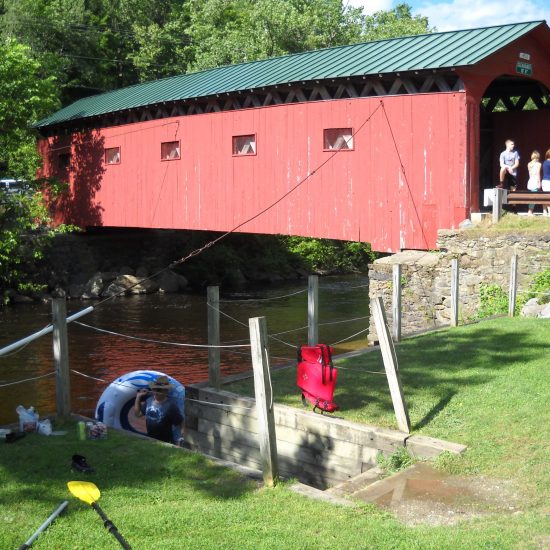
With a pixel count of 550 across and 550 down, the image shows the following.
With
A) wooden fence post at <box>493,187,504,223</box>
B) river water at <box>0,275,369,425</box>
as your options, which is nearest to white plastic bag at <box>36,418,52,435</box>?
river water at <box>0,275,369,425</box>

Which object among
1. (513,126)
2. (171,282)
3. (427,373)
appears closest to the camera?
(427,373)

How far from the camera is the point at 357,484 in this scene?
608 centimetres

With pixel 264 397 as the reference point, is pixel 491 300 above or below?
below

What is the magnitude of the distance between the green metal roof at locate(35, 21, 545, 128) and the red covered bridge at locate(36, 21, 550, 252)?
5cm

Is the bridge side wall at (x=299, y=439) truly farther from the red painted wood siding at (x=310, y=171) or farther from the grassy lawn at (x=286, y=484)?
the red painted wood siding at (x=310, y=171)

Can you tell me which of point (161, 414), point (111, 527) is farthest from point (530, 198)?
point (111, 527)

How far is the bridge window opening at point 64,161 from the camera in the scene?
2473cm

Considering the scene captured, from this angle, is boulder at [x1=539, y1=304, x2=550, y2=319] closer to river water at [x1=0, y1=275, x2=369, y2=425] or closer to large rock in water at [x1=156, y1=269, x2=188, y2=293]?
river water at [x1=0, y1=275, x2=369, y2=425]

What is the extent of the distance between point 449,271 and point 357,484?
758 cm

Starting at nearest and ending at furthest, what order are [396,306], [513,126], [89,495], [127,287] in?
[89,495], [396,306], [513,126], [127,287]

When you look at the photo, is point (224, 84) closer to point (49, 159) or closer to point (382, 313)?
point (49, 159)

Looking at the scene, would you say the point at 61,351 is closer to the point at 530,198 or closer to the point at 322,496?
the point at 322,496

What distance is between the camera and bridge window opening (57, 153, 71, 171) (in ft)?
81.1

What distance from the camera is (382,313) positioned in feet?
22.4
